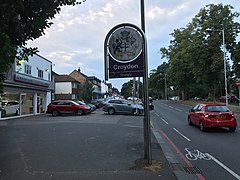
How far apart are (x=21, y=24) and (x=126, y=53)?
2.89 meters

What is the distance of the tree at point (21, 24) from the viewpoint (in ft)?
15.8

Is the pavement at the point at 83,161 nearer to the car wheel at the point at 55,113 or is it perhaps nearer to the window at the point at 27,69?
the car wheel at the point at 55,113

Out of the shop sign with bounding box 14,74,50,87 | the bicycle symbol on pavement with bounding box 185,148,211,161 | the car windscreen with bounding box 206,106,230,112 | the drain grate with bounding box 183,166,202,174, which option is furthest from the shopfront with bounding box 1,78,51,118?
the drain grate with bounding box 183,166,202,174

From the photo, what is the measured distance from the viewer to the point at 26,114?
28.8 metres

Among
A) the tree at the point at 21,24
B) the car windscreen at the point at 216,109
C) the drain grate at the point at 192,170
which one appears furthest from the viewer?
the car windscreen at the point at 216,109

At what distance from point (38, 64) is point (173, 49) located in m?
35.7

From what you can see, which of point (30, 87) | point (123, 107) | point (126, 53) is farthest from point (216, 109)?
point (30, 87)

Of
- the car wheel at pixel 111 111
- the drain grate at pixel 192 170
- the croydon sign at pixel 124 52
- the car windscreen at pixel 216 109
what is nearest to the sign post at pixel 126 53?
the croydon sign at pixel 124 52

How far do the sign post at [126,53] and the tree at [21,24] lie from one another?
1792 millimetres

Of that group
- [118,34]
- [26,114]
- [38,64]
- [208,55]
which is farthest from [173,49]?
[118,34]

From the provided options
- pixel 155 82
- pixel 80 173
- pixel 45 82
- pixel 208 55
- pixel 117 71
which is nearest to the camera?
pixel 80 173

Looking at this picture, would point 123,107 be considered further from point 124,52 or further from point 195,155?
point 124,52

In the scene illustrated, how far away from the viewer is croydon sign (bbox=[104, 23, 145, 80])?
7.30 metres

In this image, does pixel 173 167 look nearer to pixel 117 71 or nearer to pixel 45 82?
pixel 117 71
